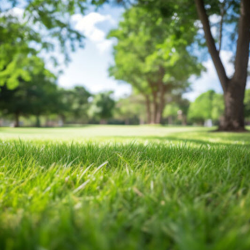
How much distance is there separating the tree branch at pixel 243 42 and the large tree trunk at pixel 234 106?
1.10 feet

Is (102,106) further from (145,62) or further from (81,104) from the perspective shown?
(145,62)

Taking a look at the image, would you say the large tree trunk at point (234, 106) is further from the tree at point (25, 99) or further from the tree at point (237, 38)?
the tree at point (25, 99)

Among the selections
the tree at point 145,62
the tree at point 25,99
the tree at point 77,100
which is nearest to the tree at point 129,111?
the tree at point 77,100

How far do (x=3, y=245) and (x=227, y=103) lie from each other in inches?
341

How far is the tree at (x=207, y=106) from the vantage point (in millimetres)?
42688

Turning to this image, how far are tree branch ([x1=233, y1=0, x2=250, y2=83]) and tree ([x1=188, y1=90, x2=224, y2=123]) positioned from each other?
37.9m

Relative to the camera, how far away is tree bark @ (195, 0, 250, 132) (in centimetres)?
687

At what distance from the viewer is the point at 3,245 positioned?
63 cm

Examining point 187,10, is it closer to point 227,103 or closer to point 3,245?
point 227,103

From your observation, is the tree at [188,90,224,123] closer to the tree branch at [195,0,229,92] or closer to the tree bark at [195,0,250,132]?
the tree bark at [195,0,250,132]

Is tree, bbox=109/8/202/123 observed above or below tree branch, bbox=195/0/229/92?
above

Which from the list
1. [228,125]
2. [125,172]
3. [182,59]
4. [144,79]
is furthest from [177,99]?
[125,172]

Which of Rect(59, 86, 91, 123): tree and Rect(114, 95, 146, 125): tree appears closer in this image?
Rect(114, 95, 146, 125): tree

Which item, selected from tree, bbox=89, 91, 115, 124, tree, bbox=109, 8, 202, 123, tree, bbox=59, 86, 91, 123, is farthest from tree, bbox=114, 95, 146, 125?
tree, bbox=109, 8, 202, 123
